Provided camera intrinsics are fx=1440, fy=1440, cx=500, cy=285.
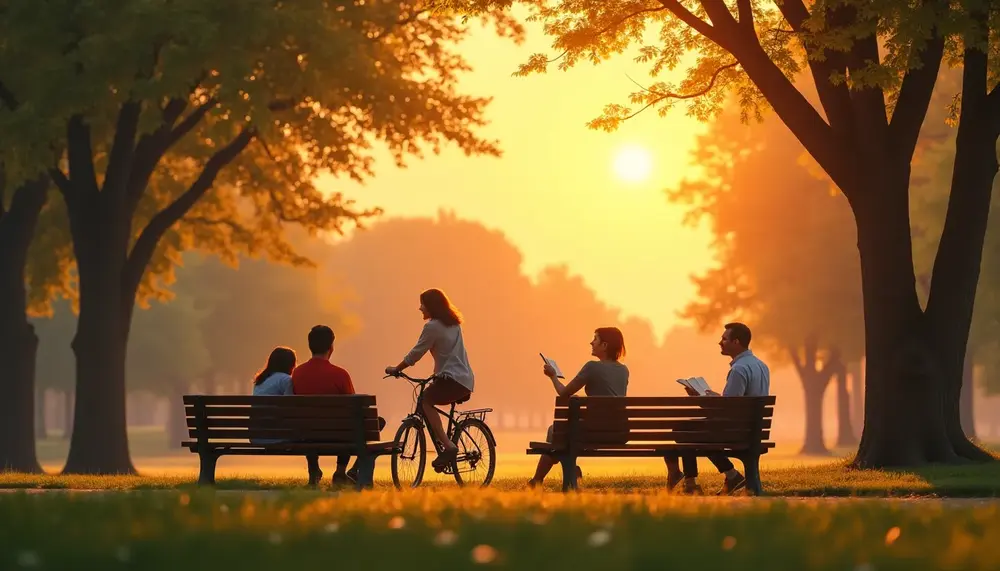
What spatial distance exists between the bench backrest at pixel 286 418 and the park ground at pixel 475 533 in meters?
2.97

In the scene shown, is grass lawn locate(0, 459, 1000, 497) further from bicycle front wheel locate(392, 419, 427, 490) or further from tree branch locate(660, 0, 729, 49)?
tree branch locate(660, 0, 729, 49)

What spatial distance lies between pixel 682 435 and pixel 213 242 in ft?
58.3

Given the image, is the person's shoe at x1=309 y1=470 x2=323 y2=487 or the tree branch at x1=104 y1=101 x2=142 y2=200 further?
the tree branch at x1=104 y1=101 x2=142 y2=200

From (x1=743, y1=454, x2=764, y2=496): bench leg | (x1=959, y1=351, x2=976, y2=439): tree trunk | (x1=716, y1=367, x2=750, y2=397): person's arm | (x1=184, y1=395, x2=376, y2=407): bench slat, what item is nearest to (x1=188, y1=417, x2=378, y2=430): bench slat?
(x1=184, y1=395, x2=376, y2=407): bench slat

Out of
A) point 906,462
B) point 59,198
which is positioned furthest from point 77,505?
point 59,198

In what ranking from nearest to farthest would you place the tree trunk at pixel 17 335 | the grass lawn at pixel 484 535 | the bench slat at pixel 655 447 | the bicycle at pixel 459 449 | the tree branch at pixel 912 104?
the grass lawn at pixel 484 535 → the bench slat at pixel 655 447 → the bicycle at pixel 459 449 → the tree branch at pixel 912 104 → the tree trunk at pixel 17 335

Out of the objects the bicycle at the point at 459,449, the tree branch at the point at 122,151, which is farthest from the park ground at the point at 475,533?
the tree branch at the point at 122,151

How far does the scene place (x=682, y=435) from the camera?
13.1 m

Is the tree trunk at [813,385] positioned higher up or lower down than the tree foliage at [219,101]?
lower down

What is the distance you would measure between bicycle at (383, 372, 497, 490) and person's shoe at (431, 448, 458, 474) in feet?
0.22

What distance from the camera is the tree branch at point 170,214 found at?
24.1m

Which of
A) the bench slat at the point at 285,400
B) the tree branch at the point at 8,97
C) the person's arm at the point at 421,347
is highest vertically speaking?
the tree branch at the point at 8,97

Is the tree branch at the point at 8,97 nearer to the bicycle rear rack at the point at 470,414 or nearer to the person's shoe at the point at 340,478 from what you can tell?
the person's shoe at the point at 340,478

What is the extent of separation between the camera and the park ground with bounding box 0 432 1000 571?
6172 mm
